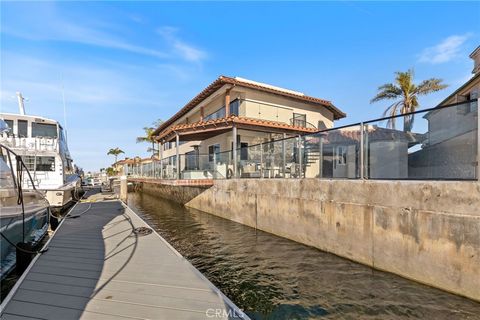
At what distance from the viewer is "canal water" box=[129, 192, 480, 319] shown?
4262 mm

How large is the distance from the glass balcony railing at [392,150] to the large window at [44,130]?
11.6 metres

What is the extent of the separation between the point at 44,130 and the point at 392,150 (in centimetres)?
1582

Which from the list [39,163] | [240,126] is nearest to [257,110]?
[240,126]

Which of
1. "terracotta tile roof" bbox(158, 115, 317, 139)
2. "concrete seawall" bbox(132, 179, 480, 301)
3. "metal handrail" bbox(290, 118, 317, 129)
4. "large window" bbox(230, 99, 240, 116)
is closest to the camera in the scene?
"concrete seawall" bbox(132, 179, 480, 301)

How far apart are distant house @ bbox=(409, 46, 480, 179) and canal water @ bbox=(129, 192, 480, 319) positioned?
2144 millimetres

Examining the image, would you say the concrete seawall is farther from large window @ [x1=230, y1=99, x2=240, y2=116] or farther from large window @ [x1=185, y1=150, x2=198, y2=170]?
large window @ [x1=230, y1=99, x2=240, y2=116]

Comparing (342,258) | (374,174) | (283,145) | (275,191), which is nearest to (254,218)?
(275,191)

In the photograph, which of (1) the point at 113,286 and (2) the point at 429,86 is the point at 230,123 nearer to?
(1) the point at 113,286

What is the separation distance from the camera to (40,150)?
13.0 meters

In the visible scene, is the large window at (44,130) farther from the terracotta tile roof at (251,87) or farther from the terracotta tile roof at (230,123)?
the terracotta tile roof at (251,87)

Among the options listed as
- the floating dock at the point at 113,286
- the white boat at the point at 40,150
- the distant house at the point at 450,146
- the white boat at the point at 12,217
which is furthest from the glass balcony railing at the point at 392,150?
the white boat at the point at 40,150

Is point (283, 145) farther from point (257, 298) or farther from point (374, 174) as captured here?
point (257, 298)

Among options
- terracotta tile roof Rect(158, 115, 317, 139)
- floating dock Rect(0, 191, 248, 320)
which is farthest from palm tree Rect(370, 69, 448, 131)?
floating dock Rect(0, 191, 248, 320)

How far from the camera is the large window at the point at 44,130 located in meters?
13.8
